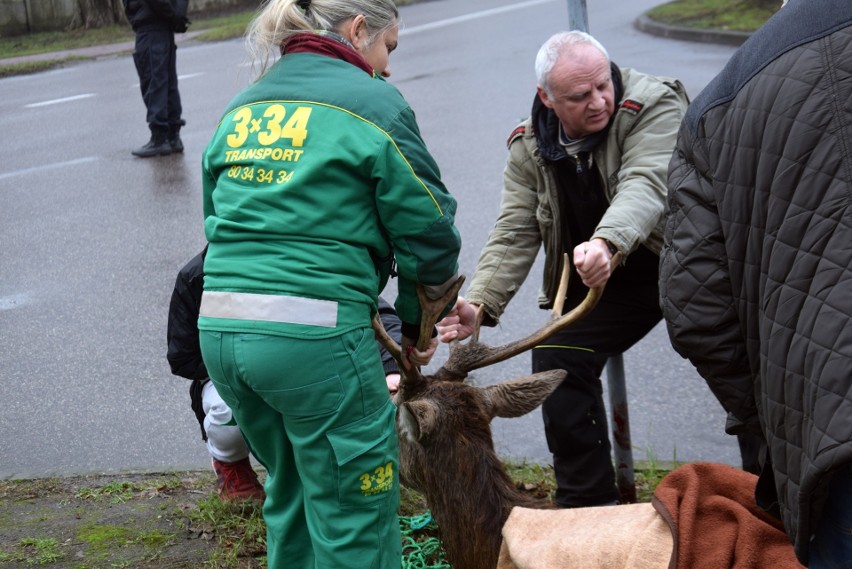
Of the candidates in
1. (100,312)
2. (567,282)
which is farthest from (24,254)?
(567,282)

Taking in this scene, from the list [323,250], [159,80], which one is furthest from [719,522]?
[159,80]

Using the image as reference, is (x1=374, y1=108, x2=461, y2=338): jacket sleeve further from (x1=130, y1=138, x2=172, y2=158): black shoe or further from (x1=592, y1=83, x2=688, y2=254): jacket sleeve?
(x1=130, y1=138, x2=172, y2=158): black shoe

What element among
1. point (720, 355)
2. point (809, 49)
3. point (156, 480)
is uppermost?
point (809, 49)

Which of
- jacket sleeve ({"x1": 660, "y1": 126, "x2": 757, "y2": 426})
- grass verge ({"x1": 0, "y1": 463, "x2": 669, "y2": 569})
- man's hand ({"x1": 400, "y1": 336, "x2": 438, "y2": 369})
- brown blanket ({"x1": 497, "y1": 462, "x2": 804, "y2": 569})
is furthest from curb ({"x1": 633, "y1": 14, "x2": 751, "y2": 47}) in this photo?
jacket sleeve ({"x1": 660, "y1": 126, "x2": 757, "y2": 426})

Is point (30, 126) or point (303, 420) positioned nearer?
point (303, 420)

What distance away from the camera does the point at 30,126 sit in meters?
13.4

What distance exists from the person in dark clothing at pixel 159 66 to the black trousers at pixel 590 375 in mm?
8124

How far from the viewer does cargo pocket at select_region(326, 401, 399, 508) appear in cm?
317

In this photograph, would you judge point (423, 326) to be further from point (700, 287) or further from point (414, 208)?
point (700, 287)

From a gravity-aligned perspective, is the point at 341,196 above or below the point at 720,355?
above

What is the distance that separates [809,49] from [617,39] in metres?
14.7

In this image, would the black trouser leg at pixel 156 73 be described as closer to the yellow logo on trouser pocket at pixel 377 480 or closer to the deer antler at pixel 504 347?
the deer antler at pixel 504 347

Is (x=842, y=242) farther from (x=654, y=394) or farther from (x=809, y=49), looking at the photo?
(x=654, y=394)

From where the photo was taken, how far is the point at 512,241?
4.46 meters
